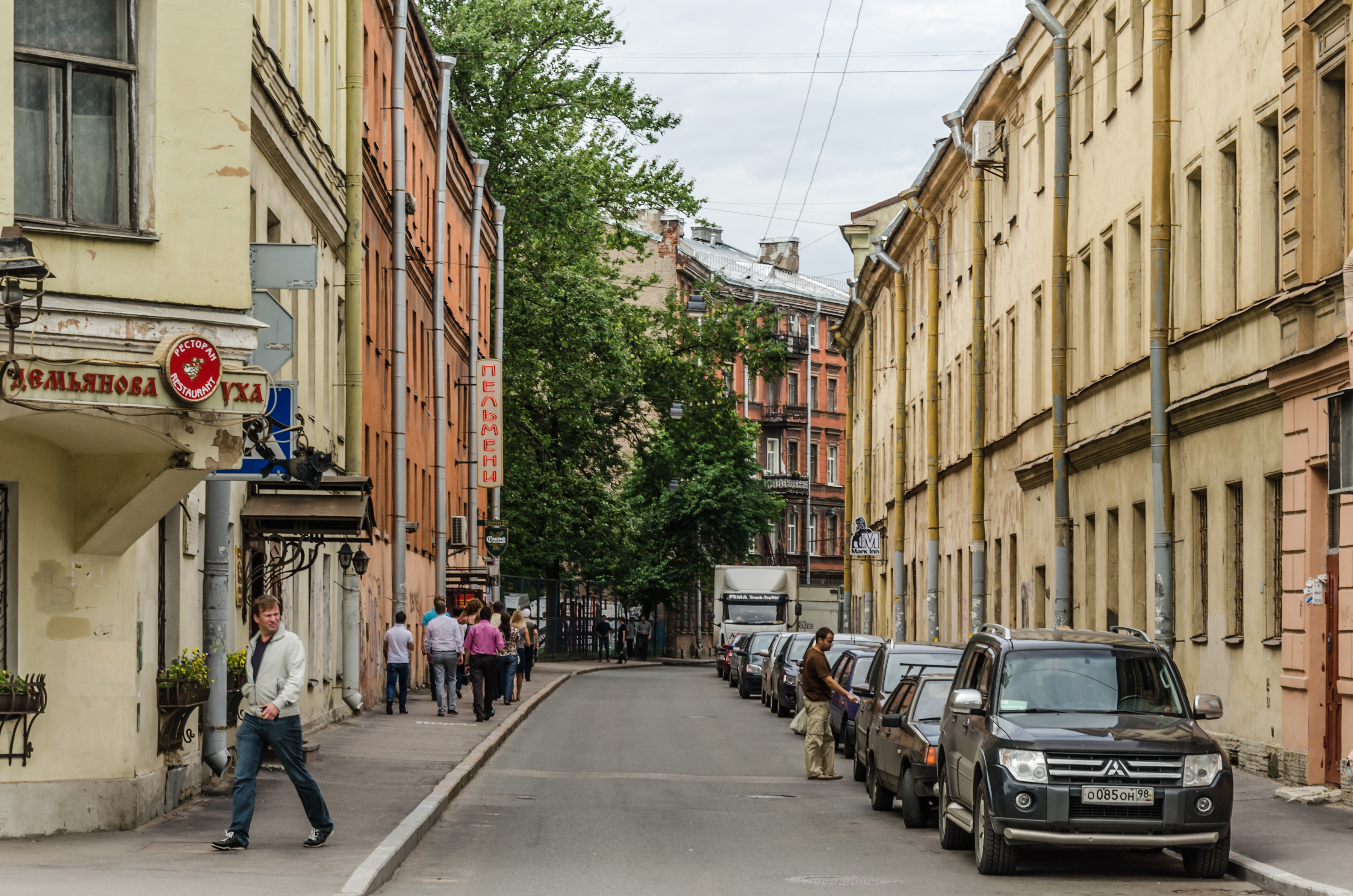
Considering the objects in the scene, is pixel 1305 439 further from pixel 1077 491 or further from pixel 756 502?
pixel 756 502

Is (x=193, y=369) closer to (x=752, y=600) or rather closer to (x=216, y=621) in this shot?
(x=216, y=621)

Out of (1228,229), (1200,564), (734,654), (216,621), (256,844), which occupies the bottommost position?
(734,654)

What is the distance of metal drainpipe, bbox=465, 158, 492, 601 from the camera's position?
1834 inches

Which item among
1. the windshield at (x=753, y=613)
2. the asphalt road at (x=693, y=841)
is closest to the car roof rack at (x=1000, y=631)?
the asphalt road at (x=693, y=841)

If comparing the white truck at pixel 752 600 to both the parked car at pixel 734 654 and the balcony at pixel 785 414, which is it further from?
the balcony at pixel 785 414

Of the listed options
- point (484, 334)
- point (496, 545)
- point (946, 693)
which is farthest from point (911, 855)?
point (484, 334)

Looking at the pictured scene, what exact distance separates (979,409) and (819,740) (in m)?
17.2

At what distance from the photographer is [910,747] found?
16141 mm

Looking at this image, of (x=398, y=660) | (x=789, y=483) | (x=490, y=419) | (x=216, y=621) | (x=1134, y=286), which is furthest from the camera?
(x=789, y=483)

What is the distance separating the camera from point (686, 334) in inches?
2584

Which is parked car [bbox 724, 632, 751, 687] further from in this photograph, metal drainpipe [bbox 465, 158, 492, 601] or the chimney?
the chimney

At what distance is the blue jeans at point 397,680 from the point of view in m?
30.4

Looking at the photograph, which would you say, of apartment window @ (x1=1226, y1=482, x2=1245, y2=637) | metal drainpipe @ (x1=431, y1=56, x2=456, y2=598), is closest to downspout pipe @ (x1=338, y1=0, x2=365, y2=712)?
metal drainpipe @ (x1=431, y1=56, x2=456, y2=598)

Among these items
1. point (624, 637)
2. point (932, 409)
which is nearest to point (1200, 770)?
point (932, 409)
